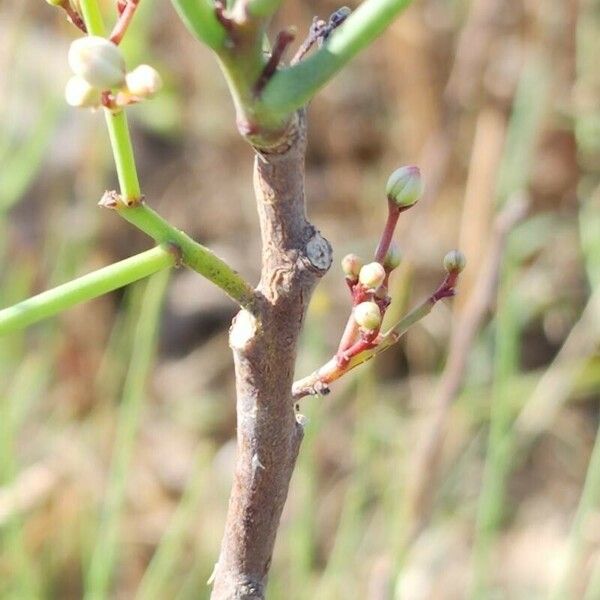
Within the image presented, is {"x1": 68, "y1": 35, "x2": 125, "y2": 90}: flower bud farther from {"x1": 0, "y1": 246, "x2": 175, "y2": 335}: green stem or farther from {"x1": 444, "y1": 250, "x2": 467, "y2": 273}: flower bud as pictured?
{"x1": 444, "y1": 250, "x2": 467, "y2": 273}: flower bud

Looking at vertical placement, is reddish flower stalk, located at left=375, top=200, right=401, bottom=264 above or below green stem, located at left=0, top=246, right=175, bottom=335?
above

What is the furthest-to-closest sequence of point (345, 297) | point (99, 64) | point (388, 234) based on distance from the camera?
point (345, 297) → point (388, 234) → point (99, 64)

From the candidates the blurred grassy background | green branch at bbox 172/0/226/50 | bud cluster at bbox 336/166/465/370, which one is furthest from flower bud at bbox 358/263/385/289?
the blurred grassy background

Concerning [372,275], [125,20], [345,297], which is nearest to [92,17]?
[125,20]

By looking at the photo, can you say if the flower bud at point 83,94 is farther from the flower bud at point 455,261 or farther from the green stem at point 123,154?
the flower bud at point 455,261

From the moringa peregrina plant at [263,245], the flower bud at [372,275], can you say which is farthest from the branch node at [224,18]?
the flower bud at [372,275]

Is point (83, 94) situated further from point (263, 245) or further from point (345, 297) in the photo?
point (345, 297)

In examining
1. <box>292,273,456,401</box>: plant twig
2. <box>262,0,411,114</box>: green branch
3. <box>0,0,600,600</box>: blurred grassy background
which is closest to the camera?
<box>262,0,411,114</box>: green branch

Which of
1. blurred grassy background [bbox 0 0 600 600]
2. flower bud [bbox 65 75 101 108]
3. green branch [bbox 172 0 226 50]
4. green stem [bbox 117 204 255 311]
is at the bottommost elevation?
green stem [bbox 117 204 255 311]
